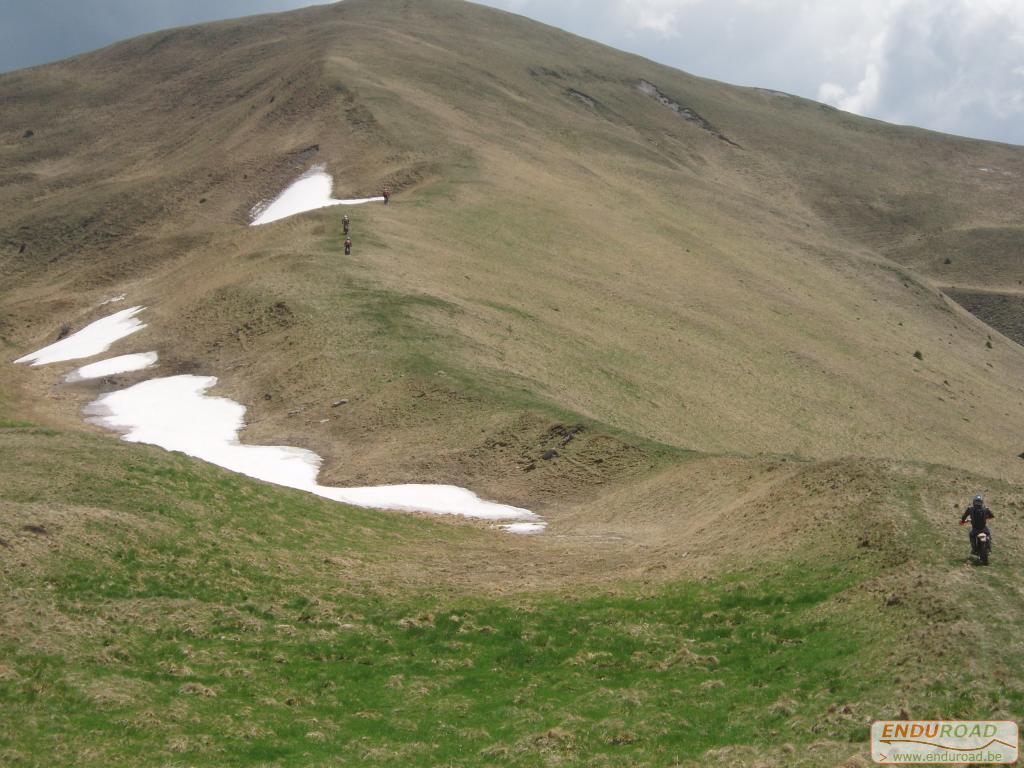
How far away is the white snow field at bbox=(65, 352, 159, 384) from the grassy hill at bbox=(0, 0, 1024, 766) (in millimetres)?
1255

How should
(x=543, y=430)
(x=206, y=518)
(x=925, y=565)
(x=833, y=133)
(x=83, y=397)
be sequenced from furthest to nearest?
(x=833, y=133), (x=83, y=397), (x=543, y=430), (x=206, y=518), (x=925, y=565)

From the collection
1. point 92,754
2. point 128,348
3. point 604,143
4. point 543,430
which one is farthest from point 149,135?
point 92,754

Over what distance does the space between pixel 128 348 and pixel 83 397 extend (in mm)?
6427

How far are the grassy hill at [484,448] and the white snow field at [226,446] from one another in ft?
3.39

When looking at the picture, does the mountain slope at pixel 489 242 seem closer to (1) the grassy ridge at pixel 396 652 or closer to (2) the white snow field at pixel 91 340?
(2) the white snow field at pixel 91 340

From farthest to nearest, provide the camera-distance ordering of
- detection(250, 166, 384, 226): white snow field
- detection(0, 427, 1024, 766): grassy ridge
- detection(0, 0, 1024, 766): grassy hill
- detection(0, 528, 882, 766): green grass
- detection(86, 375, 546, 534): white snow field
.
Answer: detection(250, 166, 384, 226): white snow field → detection(86, 375, 546, 534): white snow field → detection(0, 0, 1024, 766): grassy hill → detection(0, 528, 882, 766): green grass → detection(0, 427, 1024, 766): grassy ridge

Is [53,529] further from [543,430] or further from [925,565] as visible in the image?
[543,430]

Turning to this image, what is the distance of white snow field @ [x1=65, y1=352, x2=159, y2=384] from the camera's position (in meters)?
46.8

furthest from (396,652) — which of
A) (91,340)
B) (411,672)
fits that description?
(91,340)

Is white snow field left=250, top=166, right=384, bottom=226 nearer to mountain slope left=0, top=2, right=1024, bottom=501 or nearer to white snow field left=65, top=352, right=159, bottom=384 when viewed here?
mountain slope left=0, top=2, right=1024, bottom=501

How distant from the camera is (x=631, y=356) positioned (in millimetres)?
51719

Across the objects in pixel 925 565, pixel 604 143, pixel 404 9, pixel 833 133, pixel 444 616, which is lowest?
pixel 444 616

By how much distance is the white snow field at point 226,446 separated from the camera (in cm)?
3177

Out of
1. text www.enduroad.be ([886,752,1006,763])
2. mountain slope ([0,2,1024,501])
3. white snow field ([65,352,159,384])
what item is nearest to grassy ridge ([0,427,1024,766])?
text www.enduroad.be ([886,752,1006,763])
